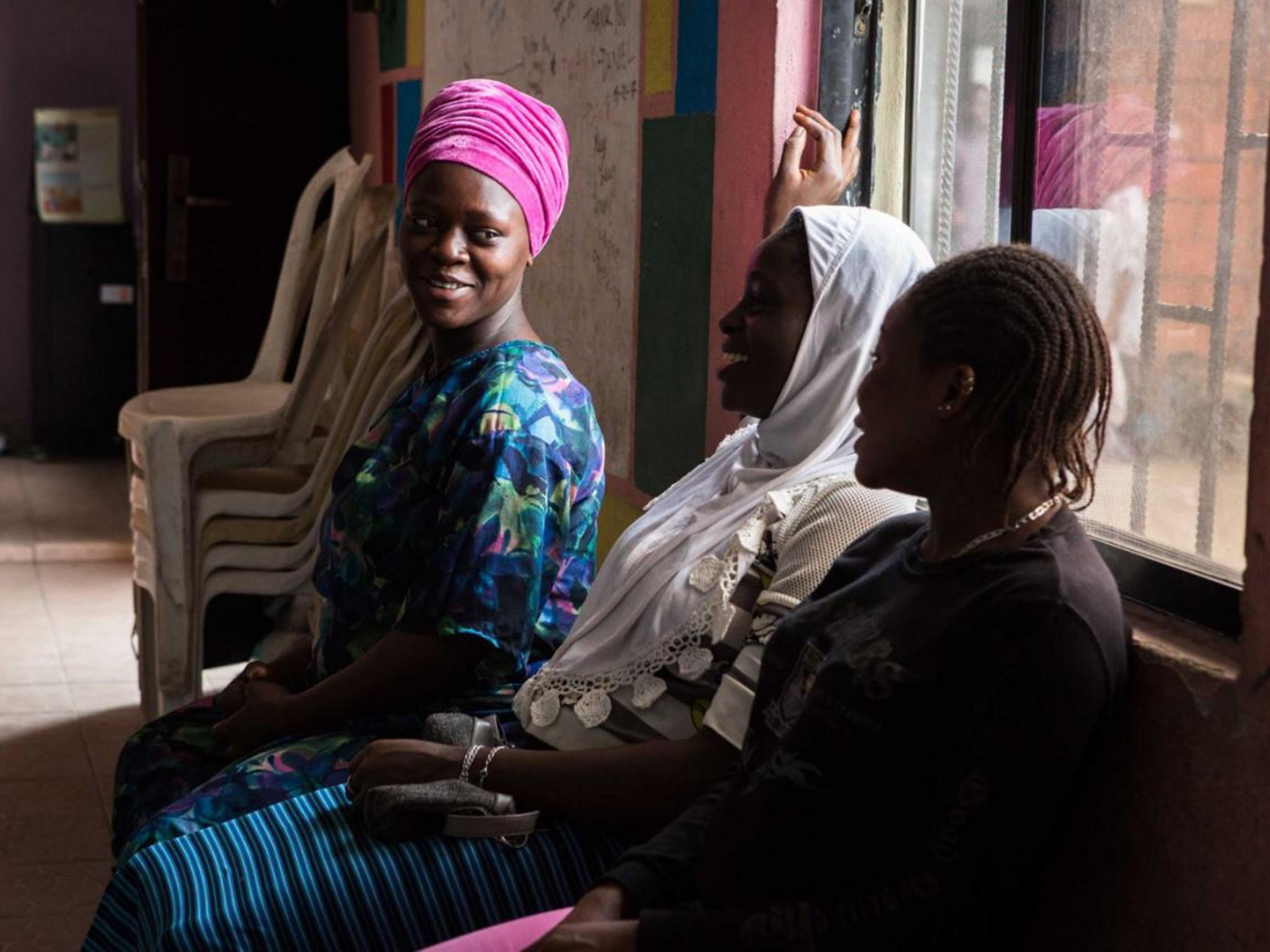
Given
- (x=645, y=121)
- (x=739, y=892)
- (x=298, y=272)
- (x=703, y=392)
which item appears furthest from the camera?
(x=298, y=272)

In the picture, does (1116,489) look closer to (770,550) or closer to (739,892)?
(770,550)

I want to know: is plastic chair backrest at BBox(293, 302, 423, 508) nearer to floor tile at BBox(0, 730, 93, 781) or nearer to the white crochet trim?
floor tile at BBox(0, 730, 93, 781)

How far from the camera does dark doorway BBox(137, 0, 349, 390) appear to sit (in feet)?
17.3

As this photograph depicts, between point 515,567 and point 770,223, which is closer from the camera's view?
point 515,567

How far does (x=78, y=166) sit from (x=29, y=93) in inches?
20.3

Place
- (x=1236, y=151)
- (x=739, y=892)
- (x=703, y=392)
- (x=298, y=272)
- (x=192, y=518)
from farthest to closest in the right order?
(x=298, y=272) < (x=192, y=518) < (x=703, y=392) < (x=1236, y=151) < (x=739, y=892)

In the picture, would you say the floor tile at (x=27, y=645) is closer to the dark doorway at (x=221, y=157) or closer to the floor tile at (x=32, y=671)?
the floor tile at (x=32, y=671)

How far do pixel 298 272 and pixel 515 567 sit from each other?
2584 mm

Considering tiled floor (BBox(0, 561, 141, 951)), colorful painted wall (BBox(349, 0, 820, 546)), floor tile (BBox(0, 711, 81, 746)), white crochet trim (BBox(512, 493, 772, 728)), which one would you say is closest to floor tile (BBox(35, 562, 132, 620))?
tiled floor (BBox(0, 561, 141, 951))

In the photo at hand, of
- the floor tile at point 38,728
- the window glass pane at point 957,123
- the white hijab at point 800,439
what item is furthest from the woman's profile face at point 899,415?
the floor tile at point 38,728

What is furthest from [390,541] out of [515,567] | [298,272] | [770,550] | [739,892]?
[298,272]

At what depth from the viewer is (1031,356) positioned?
1.30m

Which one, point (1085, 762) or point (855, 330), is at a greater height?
point (855, 330)

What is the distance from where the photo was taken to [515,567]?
2.00 meters
